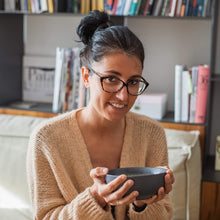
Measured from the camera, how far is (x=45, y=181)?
1416 mm

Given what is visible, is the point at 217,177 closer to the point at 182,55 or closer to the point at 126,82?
the point at 182,55

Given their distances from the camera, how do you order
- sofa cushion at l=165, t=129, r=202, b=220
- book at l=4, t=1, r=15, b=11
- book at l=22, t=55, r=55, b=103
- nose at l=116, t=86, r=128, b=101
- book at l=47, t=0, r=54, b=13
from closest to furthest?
nose at l=116, t=86, r=128, b=101
sofa cushion at l=165, t=129, r=202, b=220
book at l=47, t=0, r=54, b=13
book at l=4, t=1, r=15, b=11
book at l=22, t=55, r=55, b=103

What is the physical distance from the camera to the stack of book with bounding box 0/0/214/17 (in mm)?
2117

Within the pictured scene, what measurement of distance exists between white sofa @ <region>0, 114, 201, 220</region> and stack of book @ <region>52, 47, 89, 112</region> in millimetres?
303

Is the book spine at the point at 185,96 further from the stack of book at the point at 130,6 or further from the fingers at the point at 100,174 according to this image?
the fingers at the point at 100,174

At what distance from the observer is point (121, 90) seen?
1.29m

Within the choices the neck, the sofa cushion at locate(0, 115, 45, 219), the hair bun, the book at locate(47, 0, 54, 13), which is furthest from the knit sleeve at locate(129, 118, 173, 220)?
the book at locate(47, 0, 54, 13)

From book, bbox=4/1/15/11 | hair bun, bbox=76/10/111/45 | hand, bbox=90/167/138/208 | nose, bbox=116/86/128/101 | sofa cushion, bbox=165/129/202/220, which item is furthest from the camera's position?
book, bbox=4/1/15/11

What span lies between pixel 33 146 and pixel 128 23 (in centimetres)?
123

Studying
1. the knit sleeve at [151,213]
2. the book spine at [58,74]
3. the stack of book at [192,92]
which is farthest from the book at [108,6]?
the knit sleeve at [151,213]

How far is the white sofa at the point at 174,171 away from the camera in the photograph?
1.96 metres

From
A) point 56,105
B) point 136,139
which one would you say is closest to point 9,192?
point 56,105

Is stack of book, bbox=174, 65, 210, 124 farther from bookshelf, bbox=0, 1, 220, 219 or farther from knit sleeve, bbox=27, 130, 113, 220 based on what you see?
knit sleeve, bbox=27, 130, 113, 220

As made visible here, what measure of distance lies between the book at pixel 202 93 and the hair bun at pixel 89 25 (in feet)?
2.52
